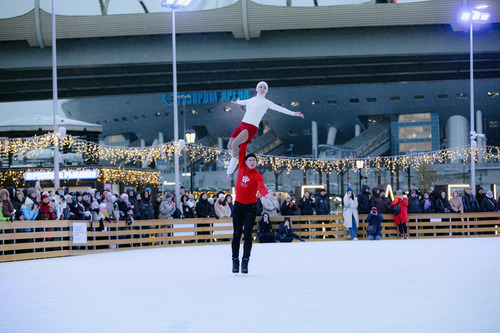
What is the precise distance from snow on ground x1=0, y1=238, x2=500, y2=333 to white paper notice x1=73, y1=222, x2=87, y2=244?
4250 millimetres

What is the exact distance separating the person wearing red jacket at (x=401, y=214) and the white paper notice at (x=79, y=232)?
1120 centimetres

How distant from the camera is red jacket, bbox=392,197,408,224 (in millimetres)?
23781

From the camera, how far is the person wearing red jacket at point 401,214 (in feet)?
78.1

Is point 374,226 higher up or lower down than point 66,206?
lower down

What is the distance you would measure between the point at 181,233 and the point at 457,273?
12.9 meters

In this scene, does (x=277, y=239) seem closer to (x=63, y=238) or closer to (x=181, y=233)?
(x=181, y=233)

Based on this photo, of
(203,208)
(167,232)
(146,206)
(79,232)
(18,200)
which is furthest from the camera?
(203,208)

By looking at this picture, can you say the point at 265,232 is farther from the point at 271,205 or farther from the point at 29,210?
the point at 29,210

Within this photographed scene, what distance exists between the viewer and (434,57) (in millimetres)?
37000

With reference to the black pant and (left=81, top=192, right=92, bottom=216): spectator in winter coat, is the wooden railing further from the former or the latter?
the black pant

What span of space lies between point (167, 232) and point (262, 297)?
544 inches

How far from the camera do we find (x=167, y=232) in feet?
69.2

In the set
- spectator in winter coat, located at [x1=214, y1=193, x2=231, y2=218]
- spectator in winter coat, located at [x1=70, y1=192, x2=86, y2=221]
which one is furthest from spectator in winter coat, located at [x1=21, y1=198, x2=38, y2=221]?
spectator in winter coat, located at [x1=214, y1=193, x2=231, y2=218]

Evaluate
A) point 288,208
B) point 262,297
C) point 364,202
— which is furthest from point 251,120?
point 364,202
